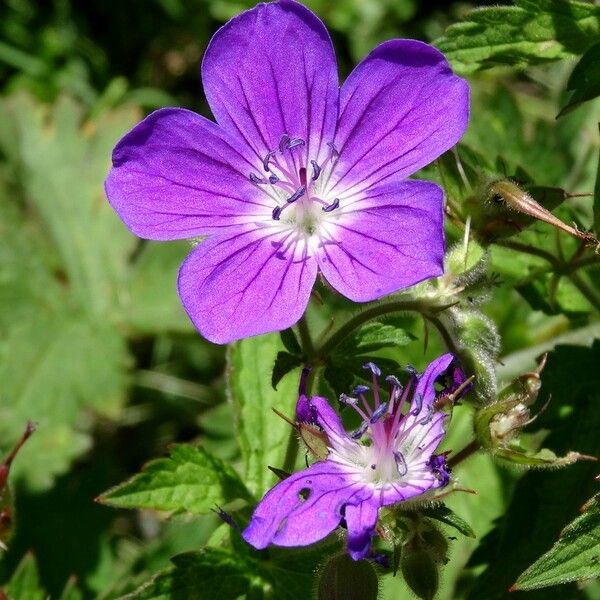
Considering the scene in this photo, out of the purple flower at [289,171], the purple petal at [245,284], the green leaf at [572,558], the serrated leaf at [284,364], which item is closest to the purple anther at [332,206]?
the purple flower at [289,171]

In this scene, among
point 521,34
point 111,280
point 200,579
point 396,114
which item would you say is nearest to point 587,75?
point 521,34

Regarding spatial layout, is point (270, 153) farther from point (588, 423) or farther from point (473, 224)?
point (588, 423)

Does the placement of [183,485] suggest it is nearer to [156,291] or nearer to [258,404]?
[258,404]

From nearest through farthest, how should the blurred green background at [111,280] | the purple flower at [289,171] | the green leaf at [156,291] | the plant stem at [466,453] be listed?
the purple flower at [289,171], the plant stem at [466,453], the blurred green background at [111,280], the green leaf at [156,291]

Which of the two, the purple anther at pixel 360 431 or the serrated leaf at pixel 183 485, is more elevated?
the purple anther at pixel 360 431

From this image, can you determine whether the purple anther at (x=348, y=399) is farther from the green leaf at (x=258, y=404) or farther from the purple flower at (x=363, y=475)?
the green leaf at (x=258, y=404)

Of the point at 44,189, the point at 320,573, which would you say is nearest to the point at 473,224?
the point at 320,573
